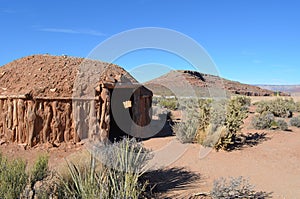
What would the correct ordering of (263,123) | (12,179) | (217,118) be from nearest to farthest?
(12,179), (217,118), (263,123)

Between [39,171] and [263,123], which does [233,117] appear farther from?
[39,171]

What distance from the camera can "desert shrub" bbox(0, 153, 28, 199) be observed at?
383cm

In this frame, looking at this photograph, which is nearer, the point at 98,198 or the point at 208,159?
the point at 98,198

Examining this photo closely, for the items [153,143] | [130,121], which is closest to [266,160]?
[153,143]

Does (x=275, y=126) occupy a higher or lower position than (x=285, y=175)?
higher

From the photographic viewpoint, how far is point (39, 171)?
181 inches

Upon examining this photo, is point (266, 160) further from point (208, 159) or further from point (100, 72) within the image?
point (100, 72)

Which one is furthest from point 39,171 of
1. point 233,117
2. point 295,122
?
point 295,122

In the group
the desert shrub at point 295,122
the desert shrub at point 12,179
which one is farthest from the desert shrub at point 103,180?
the desert shrub at point 295,122

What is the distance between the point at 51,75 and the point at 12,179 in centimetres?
653

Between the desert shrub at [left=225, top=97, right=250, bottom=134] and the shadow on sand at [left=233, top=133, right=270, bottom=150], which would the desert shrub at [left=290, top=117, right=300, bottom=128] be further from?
the desert shrub at [left=225, top=97, right=250, bottom=134]

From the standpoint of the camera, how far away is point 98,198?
12.6ft

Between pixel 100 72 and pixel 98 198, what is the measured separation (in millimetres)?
7071

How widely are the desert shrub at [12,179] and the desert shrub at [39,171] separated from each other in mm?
181
